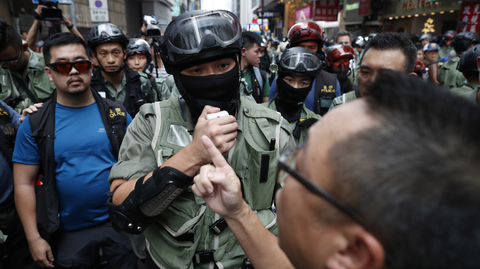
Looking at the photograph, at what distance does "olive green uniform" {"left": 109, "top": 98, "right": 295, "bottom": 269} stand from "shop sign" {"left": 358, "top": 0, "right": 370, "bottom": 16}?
27001 millimetres

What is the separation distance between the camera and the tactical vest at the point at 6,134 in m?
2.63

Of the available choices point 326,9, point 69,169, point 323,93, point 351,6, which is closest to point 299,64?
point 323,93

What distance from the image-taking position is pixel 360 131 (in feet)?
2.56

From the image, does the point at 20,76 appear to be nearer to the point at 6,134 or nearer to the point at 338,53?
the point at 6,134

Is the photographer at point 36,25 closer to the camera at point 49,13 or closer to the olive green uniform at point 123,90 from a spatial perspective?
the camera at point 49,13

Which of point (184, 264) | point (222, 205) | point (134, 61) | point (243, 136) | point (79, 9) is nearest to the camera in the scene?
point (222, 205)

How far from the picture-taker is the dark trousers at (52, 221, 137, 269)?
250cm

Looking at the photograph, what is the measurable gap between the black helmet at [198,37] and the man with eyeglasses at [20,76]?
316 cm

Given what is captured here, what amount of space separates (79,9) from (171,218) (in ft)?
55.8

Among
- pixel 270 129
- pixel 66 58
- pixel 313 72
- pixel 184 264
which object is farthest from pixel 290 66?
pixel 184 264

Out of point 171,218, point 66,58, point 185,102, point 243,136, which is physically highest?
point 66,58

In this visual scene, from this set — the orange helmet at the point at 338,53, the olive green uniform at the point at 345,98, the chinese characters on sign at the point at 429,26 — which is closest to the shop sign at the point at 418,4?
the chinese characters on sign at the point at 429,26

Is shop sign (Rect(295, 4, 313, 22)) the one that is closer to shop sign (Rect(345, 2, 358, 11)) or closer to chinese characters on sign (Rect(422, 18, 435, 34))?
shop sign (Rect(345, 2, 358, 11))

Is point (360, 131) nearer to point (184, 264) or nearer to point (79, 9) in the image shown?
point (184, 264)
